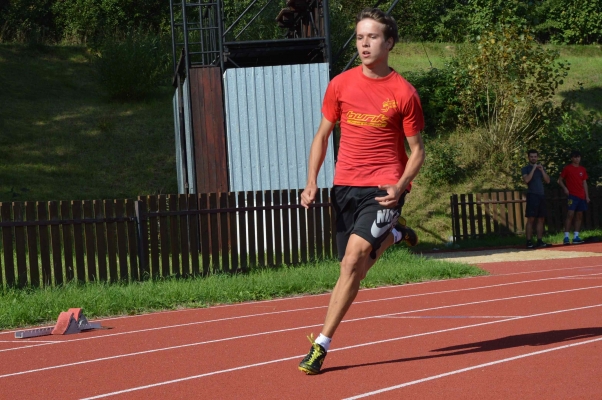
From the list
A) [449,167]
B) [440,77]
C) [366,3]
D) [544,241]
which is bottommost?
[544,241]

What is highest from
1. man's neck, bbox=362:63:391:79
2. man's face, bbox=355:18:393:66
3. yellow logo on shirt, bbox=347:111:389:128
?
man's face, bbox=355:18:393:66

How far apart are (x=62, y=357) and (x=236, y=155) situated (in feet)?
29.2

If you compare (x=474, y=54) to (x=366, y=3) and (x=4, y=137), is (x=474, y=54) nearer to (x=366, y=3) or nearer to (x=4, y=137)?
(x=4, y=137)

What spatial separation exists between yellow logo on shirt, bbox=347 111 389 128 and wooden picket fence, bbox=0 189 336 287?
6649 millimetres

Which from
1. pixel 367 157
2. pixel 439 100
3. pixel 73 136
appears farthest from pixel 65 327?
pixel 439 100

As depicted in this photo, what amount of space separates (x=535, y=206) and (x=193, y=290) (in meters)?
9.33

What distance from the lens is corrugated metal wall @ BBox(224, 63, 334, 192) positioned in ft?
50.7

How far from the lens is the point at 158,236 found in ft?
41.7

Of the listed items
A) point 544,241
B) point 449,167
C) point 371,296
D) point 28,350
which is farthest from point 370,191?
point 449,167

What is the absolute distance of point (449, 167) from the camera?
25.3 metres

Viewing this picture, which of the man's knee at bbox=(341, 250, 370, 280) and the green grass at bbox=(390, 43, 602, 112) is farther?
the green grass at bbox=(390, 43, 602, 112)

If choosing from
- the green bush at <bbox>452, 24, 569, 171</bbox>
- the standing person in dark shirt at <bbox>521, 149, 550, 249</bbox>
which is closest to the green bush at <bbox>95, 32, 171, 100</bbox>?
the green bush at <bbox>452, 24, 569, 171</bbox>

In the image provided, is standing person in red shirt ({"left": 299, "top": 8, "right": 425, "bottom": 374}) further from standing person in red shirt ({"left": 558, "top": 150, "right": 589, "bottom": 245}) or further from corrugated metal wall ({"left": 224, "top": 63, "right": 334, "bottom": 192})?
standing person in red shirt ({"left": 558, "top": 150, "right": 589, "bottom": 245})

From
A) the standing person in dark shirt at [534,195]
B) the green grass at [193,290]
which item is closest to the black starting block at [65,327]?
the green grass at [193,290]
